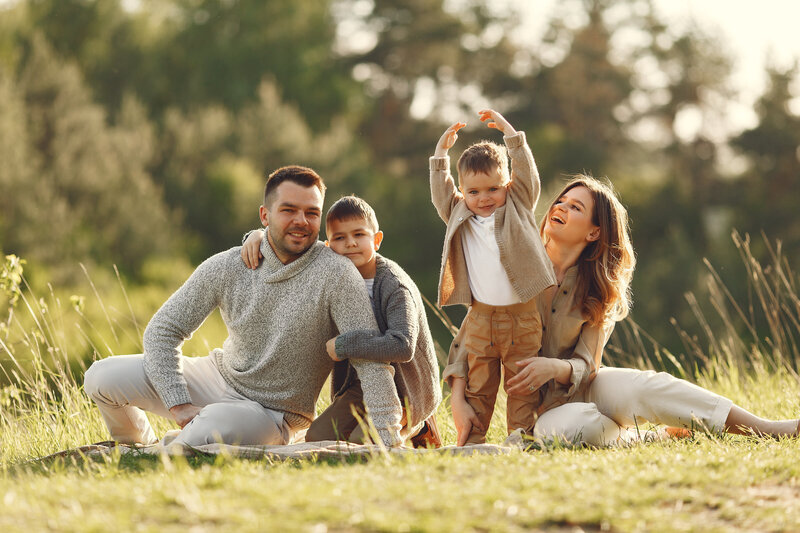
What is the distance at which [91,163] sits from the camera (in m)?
18.7

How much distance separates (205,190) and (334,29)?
34.5 feet

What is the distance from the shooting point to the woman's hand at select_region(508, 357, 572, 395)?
13.5 ft

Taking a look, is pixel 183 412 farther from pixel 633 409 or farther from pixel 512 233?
pixel 633 409

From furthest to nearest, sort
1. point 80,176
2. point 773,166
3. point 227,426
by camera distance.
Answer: point 773,166
point 80,176
point 227,426

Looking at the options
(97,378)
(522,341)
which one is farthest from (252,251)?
(522,341)

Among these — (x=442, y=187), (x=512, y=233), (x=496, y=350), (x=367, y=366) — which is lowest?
(x=496, y=350)

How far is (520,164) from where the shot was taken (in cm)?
415

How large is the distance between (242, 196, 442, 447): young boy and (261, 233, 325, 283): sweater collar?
0.18 feet

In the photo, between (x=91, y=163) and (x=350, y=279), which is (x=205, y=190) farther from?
(x=350, y=279)

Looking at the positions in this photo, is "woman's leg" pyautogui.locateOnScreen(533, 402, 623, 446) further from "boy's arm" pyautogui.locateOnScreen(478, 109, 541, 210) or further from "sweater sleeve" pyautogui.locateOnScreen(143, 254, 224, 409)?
"sweater sleeve" pyautogui.locateOnScreen(143, 254, 224, 409)

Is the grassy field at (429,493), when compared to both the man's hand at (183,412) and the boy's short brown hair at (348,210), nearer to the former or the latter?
the man's hand at (183,412)

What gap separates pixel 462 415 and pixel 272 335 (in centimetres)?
94

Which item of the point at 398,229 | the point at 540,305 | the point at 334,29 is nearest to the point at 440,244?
the point at 398,229

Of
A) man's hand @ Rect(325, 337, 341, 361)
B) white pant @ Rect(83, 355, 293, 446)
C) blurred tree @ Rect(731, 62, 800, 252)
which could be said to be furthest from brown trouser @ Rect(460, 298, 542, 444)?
blurred tree @ Rect(731, 62, 800, 252)
